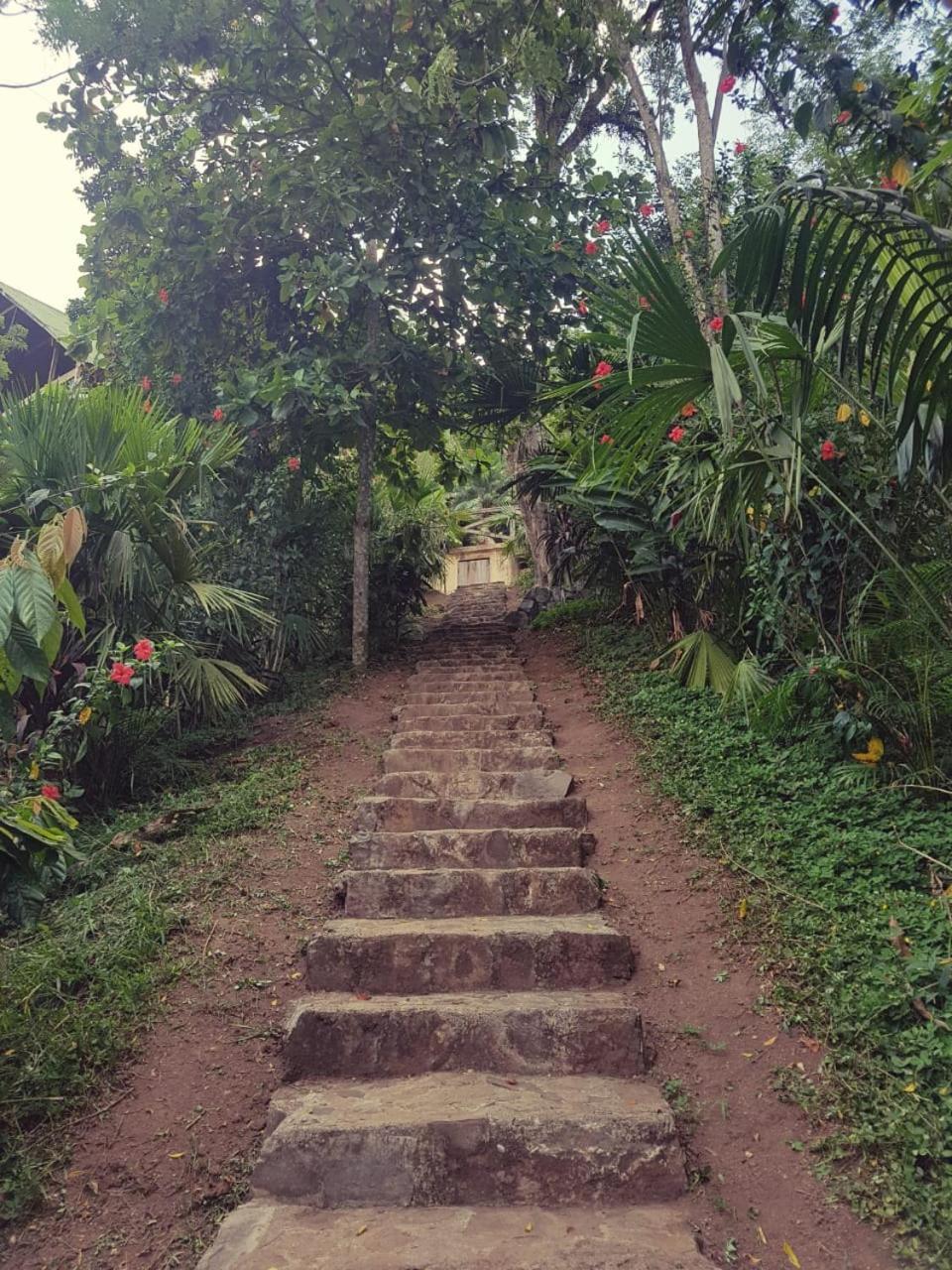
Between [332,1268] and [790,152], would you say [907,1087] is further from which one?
[790,152]

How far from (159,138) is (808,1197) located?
23.8 ft

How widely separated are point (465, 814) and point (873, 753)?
1822 mm

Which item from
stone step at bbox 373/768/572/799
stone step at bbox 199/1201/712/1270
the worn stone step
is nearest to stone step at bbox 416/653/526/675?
the worn stone step

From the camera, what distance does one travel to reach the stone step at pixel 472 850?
3561 mm

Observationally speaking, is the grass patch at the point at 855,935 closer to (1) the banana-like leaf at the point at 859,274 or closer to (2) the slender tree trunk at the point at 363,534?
(1) the banana-like leaf at the point at 859,274

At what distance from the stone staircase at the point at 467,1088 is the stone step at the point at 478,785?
1.84 ft

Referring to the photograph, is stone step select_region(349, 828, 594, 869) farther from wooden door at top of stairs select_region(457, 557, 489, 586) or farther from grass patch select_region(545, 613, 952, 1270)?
wooden door at top of stairs select_region(457, 557, 489, 586)

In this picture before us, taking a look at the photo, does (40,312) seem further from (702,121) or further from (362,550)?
(702,121)

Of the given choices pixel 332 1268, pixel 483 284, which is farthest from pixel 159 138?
pixel 332 1268

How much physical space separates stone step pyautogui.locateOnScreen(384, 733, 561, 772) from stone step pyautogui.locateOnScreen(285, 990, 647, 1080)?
2013 mm

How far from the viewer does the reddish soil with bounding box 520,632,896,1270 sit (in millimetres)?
1923

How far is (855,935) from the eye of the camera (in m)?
2.50

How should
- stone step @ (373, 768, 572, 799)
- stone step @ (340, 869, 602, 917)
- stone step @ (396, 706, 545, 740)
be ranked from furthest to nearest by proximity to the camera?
1. stone step @ (396, 706, 545, 740)
2. stone step @ (373, 768, 572, 799)
3. stone step @ (340, 869, 602, 917)

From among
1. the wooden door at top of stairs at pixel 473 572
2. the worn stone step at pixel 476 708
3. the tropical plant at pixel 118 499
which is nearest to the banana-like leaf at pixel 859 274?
the tropical plant at pixel 118 499
